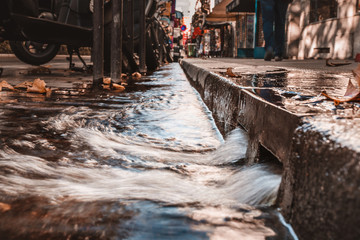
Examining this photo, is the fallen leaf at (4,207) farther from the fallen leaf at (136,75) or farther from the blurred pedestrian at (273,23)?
the blurred pedestrian at (273,23)

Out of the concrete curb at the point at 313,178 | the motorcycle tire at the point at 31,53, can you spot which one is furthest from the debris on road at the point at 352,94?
the motorcycle tire at the point at 31,53

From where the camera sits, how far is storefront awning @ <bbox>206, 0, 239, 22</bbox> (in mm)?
23656

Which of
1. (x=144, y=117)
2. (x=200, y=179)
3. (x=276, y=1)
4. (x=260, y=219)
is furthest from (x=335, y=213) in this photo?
(x=276, y=1)

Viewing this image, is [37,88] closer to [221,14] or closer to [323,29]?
[323,29]

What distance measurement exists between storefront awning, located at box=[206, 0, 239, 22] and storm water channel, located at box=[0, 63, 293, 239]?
2157 cm

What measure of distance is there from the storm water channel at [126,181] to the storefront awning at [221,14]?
70.8 ft

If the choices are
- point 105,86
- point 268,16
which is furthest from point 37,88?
point 268,16

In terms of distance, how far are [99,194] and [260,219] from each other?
17.4 inches

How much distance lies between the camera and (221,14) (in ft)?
89.7

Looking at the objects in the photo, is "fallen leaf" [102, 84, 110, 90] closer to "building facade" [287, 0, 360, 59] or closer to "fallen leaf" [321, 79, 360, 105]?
"fallen leaf" [321, 79, 360, 105]

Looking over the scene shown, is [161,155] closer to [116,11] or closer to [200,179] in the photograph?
[200,179]

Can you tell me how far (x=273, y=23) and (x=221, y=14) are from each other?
20.3m

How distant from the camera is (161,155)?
1.51 metres

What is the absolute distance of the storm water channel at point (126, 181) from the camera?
81 cm
